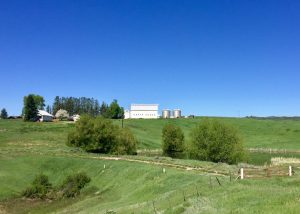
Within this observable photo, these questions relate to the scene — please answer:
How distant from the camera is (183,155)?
99500 mm

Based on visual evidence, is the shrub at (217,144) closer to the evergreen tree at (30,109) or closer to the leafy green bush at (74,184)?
the leafy green bush at (74,184)

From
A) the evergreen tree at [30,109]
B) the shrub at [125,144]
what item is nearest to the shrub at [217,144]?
the shrub at [125,144]

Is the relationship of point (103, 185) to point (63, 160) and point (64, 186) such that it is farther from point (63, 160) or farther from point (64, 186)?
point (63, 160)

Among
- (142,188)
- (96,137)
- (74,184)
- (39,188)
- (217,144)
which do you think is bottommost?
(39,188)

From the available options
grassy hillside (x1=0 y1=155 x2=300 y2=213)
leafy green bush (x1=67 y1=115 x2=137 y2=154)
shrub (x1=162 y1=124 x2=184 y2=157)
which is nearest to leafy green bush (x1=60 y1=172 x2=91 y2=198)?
grassy hillside (x1=0 y1=155 x2=300 y2=213)

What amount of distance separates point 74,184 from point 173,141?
1802 inches

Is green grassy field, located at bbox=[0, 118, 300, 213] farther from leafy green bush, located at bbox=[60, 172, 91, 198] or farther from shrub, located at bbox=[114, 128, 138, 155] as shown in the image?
shrub, located at bbox=[114, 128, 138, 155]

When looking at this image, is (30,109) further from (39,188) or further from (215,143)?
(39,188)

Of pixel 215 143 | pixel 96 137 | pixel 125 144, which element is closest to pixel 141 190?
pixel 215 143

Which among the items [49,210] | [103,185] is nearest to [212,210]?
[49,210]

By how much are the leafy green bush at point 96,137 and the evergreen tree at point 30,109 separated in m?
102

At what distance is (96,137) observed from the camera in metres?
88.9

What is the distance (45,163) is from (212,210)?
5129cm

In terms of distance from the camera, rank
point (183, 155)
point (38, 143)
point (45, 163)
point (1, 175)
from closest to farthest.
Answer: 1. point (1, 175)
2. point (45, 163)
3. point (183, 155)
4. point (38, 143)
